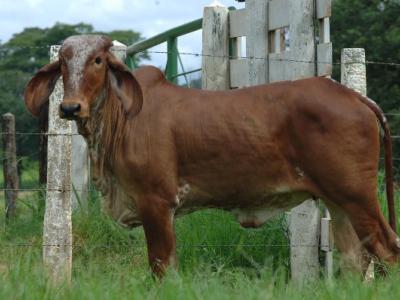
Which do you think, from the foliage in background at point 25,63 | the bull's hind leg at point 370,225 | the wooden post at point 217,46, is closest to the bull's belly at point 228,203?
the bull's hind leg at point 370,225

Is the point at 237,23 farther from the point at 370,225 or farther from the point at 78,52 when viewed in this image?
the point at 370,225

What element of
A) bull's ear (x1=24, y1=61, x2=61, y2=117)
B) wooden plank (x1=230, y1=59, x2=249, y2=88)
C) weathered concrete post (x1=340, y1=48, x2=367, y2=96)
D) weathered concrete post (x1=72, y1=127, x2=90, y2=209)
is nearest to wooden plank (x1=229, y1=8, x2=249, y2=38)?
wooden plank (x1=230, y1=59, x2=249, y2=88)

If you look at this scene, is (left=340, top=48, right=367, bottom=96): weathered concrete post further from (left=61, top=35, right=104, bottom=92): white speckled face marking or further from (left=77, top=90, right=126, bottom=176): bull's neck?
(left=61, top=35, right=104, bottom=92): white speckled face marking

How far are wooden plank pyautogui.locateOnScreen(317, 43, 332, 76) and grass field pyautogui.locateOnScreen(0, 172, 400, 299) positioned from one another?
1.19 meters

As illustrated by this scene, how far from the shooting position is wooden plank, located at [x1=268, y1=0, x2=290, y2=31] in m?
7.59

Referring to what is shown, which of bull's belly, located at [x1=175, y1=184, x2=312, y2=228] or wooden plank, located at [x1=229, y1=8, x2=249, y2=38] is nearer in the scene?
bull's belly, located at [x1=175, y1=184, x2=312, y2=228]

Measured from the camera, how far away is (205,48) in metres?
8.41

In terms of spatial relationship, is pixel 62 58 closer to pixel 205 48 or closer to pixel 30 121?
pixel 205 48

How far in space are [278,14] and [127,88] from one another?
5.56 ft

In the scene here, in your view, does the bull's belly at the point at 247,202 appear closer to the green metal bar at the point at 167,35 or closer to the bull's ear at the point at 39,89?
the bull's ear at the point at 39,89

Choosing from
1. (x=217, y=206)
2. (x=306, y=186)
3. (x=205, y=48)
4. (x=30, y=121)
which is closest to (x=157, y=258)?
(x=217, y=206)

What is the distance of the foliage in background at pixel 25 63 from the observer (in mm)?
→ 29966

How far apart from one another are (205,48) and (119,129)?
2041mm

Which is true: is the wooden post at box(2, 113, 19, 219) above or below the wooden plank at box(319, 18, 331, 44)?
below
